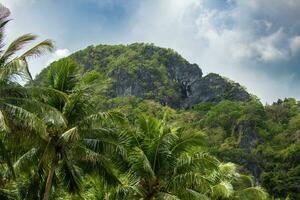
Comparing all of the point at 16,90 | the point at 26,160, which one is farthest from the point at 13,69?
the point at 26,160

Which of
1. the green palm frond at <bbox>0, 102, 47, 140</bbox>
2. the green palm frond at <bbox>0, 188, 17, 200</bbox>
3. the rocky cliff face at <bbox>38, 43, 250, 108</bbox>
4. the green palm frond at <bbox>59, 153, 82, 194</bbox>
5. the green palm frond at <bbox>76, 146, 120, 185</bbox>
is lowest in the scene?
the green palm frond at <bbox>0, 188, 17, 200</bbox>

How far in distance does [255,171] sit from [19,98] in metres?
73.7

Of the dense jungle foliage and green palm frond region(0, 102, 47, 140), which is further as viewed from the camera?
the dense jungle foliage

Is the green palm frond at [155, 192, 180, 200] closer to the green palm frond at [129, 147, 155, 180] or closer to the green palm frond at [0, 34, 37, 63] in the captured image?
the green palm frond at [129, 147, 155, 180]

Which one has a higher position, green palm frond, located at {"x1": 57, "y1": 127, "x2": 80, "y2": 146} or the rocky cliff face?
the rocky cliff face

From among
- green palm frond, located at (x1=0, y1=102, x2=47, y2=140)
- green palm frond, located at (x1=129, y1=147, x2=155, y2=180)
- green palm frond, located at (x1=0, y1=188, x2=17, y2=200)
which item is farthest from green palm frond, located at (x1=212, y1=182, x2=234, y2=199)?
green palm frond, located at (x1=0, y1=102, x2=47, y2=140)

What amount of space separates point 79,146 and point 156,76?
126 meters

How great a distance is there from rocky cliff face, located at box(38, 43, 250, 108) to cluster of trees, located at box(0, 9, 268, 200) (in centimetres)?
10651

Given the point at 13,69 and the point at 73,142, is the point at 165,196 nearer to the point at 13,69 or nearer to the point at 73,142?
the point at 73,142

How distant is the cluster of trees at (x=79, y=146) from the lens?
1953cm

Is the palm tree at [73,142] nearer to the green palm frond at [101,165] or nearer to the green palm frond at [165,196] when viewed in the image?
the green palm frond at [101,165]

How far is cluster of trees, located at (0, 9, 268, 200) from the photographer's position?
19.5 meters

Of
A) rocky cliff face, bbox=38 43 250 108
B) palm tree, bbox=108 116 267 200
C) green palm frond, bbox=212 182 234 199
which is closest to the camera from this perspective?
palm tree, bbox=108 116 267 200

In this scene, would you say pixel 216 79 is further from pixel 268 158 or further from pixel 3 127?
pixel 3 127
